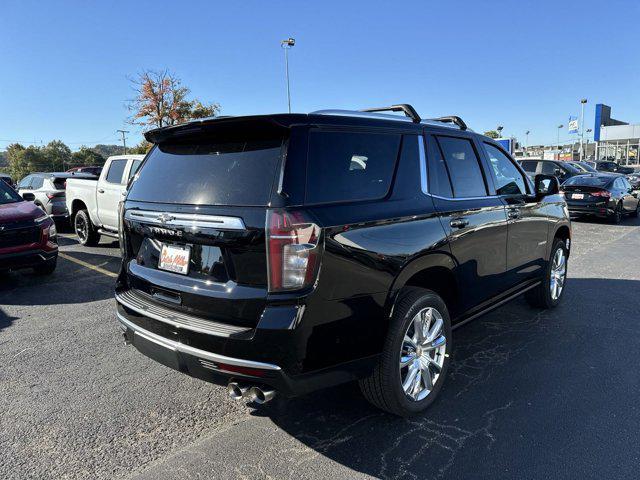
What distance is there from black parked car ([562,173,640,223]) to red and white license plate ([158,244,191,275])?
13918 mm

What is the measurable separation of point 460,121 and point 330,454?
298 centimetres

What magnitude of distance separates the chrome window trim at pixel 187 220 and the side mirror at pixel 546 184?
371 centimetres

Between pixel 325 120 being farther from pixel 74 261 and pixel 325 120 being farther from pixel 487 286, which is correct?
pixel 74 261

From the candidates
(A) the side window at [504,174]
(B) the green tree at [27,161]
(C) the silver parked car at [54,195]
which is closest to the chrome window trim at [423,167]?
(A) the side window at [504,174]

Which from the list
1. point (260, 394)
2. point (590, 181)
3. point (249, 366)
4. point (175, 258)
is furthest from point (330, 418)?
point (590, 181)

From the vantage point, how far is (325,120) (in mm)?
2678

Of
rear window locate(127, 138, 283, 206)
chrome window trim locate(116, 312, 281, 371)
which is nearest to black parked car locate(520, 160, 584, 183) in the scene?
rear window locate(127, 138, 283, 206)

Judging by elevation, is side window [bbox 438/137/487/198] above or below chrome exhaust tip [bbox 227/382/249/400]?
above

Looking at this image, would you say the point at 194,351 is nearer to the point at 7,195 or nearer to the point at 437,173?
the point at 437,173

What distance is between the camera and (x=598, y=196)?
13570mm

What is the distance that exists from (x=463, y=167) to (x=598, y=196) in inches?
474

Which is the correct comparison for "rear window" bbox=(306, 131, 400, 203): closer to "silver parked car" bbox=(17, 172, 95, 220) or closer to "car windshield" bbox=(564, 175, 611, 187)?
"silver parked car" bbox=(17, 172, 95, 220)

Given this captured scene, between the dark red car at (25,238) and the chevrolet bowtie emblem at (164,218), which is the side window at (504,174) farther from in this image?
the dark red car at (25,238)

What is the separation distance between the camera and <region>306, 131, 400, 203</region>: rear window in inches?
100.0
